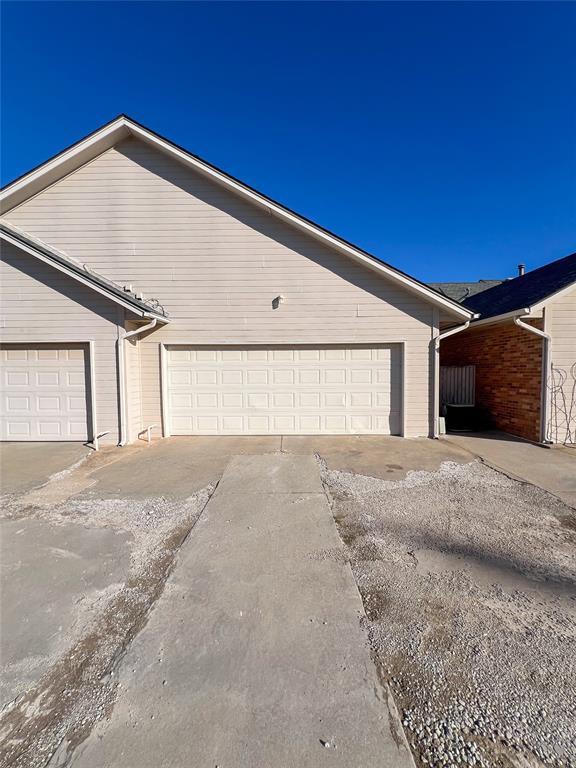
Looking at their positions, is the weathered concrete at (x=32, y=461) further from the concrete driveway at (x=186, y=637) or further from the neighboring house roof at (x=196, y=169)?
the neighboring house roof at (x=196, y=169)

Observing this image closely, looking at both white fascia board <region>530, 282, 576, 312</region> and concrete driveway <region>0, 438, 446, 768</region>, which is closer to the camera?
concrete driveway <region>0, 438, 446, 768</region>

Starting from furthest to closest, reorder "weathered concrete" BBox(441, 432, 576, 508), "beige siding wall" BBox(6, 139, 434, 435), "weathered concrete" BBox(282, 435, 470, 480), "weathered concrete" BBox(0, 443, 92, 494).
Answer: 1. "beige siding wall" BBox(6, 139, 434, 435)
2. "weathered concrete" BBox(282, 435, 470, 480)
3. "weathered concrete" BBox(0, 443, 92, 494)
4. "weathered concrete" BBox(441, 432, 576, 508)

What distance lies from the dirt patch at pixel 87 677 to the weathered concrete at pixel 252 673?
0.27 ft

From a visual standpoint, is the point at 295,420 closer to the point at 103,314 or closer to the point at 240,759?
the point at 103,314

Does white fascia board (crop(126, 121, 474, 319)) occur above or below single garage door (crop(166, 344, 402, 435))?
above

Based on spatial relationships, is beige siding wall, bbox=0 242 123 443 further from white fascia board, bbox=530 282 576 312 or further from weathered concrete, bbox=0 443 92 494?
white fascia board, bbox=530 282 576 312

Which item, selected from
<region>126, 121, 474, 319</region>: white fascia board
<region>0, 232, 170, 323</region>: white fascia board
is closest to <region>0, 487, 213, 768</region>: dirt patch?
<region>0, 232, 170, 323</region>: white fascia board

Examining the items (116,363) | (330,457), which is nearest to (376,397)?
(330,457)

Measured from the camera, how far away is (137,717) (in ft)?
5.16

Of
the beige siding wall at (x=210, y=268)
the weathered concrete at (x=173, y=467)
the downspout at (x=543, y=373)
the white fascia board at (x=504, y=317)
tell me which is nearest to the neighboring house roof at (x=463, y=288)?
the white fascia board at (x=504, y=317)

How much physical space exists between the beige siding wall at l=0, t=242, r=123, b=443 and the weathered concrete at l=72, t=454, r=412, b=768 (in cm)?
557

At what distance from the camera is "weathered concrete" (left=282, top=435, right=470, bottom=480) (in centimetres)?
548

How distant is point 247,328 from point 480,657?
678 centimetres

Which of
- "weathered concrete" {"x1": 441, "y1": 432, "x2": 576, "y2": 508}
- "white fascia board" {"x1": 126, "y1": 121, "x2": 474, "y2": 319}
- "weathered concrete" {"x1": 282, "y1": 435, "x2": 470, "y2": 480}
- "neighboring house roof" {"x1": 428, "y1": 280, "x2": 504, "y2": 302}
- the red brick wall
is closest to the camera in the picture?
"weathered concrete" {"x1": 441, "y1": 432, "x2": 576, "y2": 508}
